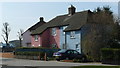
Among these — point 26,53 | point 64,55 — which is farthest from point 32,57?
point 64,55

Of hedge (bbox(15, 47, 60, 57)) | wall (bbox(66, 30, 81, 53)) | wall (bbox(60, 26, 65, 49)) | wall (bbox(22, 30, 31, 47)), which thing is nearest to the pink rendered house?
wall (bbox(60, 26, 65, 49))

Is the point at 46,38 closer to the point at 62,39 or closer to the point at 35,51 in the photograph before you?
the point at 62,39

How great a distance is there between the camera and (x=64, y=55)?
30.4 meters

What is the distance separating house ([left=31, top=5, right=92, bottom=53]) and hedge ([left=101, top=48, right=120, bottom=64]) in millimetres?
11984

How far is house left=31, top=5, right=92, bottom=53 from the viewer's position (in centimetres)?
4075

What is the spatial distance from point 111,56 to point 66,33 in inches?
714

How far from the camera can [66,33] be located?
43656 millimetres

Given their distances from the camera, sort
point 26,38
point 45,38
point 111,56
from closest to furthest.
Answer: point 111,56 → point 45,38 → point 26,38

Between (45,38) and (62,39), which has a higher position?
(45,38)

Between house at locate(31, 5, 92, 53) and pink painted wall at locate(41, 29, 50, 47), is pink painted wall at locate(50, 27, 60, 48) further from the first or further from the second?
pink painted wall at locate(41, 29, 50, 47)

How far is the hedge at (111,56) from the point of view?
85.0 feet

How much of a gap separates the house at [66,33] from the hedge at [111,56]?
12.0 m

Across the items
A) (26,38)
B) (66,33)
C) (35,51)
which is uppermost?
(26,38)

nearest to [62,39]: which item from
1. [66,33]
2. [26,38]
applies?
[66,33]
